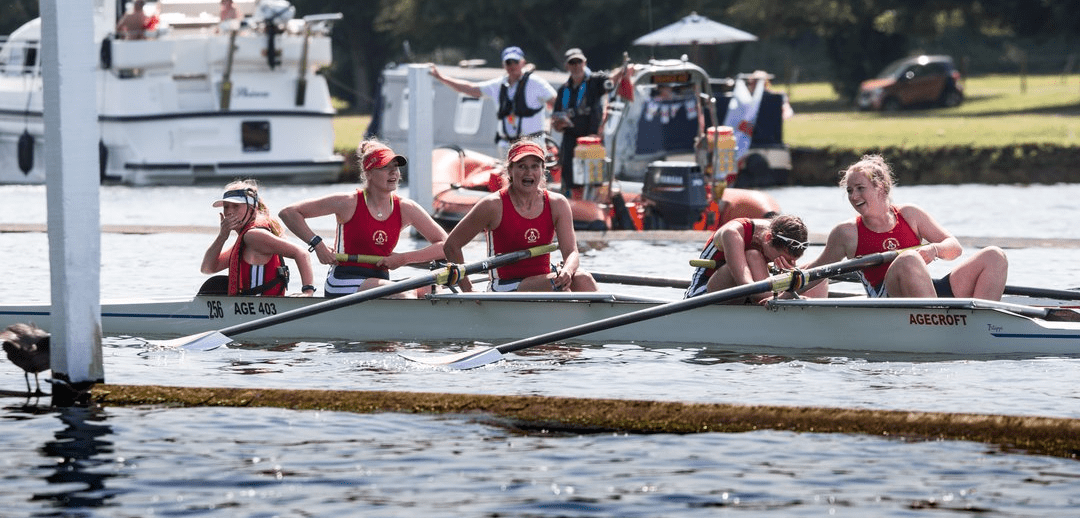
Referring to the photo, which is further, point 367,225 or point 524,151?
point 367,225

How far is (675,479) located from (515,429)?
3.89 feet

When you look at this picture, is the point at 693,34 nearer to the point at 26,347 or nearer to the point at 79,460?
the point at 26,347

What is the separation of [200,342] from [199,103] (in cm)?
1880

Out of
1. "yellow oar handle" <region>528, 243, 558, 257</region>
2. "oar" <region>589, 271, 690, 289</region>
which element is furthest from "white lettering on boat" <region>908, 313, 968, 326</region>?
"yellow oar handle" <region>528, 243, 558, 257</region>

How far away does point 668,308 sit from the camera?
10914mm

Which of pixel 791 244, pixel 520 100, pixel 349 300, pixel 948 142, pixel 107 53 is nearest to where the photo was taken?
pixel 791 244

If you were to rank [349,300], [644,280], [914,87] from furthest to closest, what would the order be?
[914,87]
[644,280]
[349,300]

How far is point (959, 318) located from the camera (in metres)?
10.8

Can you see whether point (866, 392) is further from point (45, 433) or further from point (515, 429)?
point (45, 433)

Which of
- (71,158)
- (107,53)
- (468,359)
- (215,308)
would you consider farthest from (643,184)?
(71,158)

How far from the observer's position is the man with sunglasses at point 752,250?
10750mm

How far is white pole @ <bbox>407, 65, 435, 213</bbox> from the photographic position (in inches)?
798

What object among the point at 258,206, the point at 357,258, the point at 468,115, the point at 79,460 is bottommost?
the point at 79,460

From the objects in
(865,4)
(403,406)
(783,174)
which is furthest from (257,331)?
(865,4)
